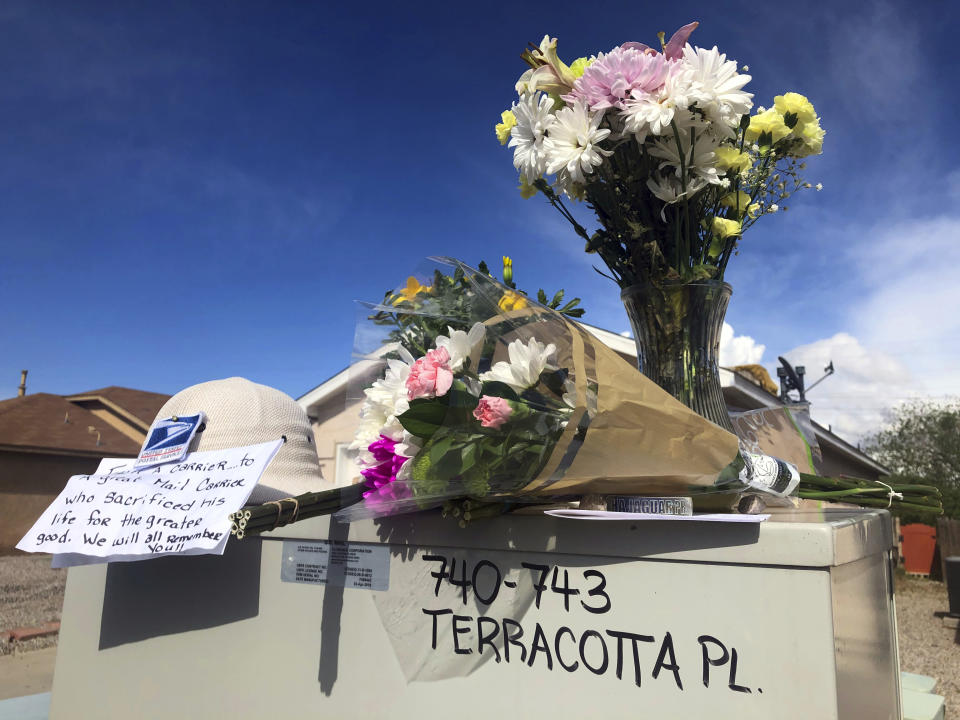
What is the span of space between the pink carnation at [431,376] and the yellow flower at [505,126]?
2.45ft

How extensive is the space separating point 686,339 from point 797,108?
0.64 m

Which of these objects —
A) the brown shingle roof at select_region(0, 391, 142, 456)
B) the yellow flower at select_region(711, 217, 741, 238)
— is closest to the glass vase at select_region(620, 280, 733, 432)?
the yellow flower at select_region(711, 217, 741, 238)

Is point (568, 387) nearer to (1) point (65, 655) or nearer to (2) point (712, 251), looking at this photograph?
(2) point (712, 251)

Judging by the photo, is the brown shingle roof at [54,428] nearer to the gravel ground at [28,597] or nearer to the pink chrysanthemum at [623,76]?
the gravel ground at [28,597]

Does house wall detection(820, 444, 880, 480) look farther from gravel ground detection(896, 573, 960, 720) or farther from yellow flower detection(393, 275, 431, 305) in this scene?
yellow flower detection(393, 275, 431, 305)

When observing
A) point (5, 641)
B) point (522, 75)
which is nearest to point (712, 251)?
point (522, 75)

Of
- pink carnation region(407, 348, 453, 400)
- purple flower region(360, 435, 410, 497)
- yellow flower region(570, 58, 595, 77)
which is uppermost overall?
yellow flower region(570, 58, 595, 77)

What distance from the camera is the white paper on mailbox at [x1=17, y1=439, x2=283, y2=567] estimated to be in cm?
115

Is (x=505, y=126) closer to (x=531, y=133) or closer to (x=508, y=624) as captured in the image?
(x=531, y=133)

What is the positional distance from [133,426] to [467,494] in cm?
2147

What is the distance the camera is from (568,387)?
917mm

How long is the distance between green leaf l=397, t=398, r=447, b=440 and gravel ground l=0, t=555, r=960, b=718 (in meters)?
6.40

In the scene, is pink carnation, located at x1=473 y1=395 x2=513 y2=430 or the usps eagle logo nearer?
pink carnation, located at x1=473 y1=395 x2=513 y2=430

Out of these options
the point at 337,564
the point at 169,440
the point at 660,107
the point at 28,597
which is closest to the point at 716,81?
the point at 660,107
